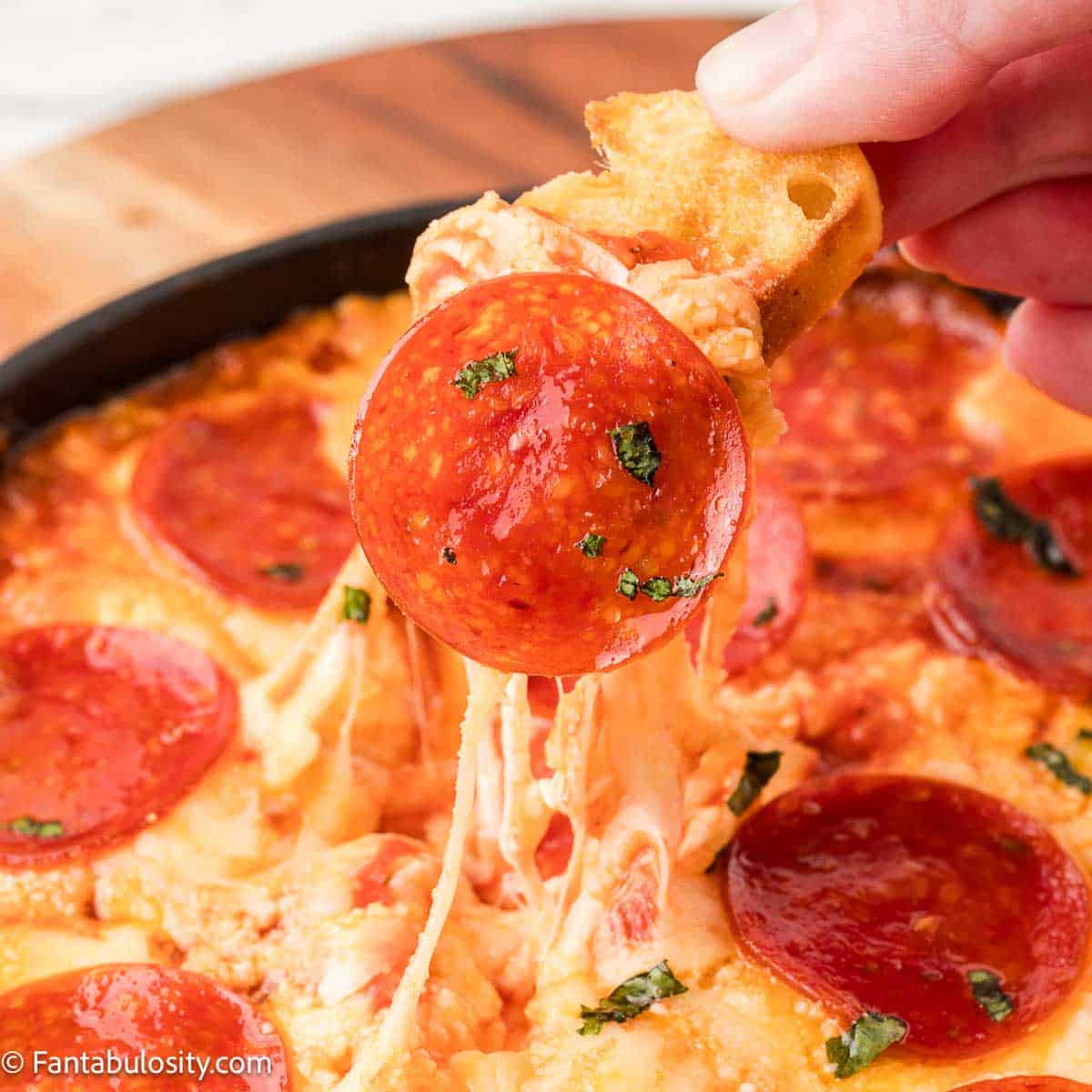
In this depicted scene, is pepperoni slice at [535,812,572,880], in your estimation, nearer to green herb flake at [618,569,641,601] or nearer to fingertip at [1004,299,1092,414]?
green herb flake at [618,569,641,601]

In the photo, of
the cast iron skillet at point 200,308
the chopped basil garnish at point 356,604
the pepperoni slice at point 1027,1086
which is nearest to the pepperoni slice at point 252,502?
the cast iron skillet at point 200,308

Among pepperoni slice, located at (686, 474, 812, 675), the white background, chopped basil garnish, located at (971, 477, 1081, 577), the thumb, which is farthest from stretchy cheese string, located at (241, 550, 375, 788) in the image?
the white background

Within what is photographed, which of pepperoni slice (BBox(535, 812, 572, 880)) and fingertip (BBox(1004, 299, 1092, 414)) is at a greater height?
fingertip (BBox(1004, 299, 1092, 414))

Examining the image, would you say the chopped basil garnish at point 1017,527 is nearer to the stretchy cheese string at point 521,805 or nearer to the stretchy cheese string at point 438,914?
the stretchy cheese string at point 521,805

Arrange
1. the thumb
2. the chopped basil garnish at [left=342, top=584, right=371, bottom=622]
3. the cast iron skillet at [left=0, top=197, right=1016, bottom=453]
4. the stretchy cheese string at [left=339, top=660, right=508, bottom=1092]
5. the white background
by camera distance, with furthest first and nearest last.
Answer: the white background
the cast iron skillet at [left=0, top=197, right=1016, bottom=453]
the chopped basil garnish at [left=342, top=584, right=371, bottom=622]
the stretchy cheese string at [left=339, top=660, right=508, bottom=1092]
the thumb

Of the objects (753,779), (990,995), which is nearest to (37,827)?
(753,779)

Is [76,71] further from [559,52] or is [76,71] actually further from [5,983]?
[5,983]
